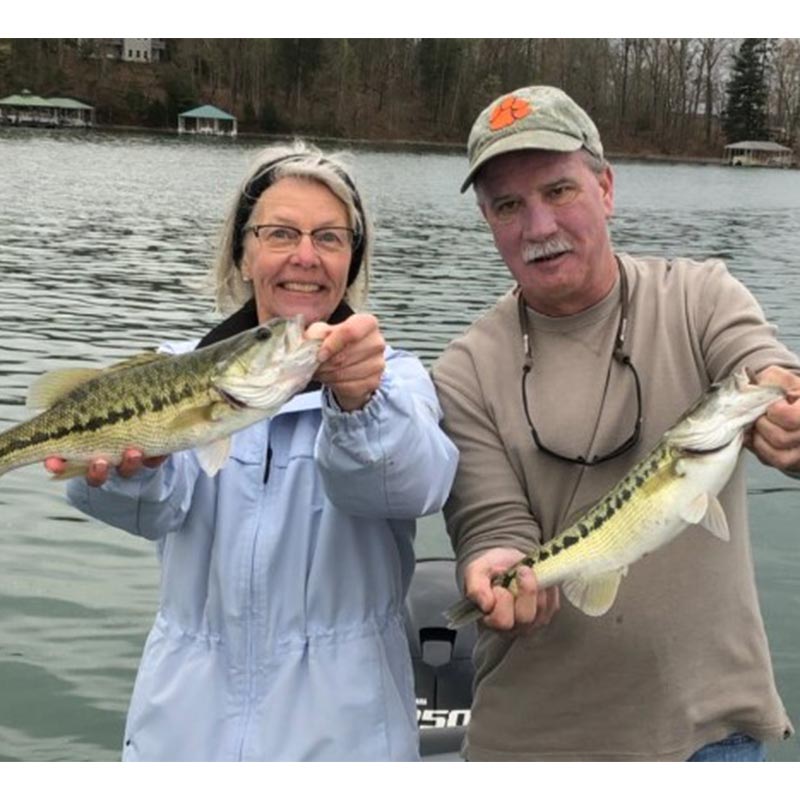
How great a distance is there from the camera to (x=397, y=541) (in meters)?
3.46

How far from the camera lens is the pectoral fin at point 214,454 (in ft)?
10.5

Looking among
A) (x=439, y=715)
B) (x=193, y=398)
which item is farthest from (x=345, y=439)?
(x=439, y=715)

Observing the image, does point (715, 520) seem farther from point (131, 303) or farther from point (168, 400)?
point (131, 303)

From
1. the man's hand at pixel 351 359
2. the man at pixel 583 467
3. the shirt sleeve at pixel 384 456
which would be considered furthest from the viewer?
the man at pixel 583 467

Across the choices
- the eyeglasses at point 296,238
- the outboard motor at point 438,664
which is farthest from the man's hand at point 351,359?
the outboard motor at point 438,664

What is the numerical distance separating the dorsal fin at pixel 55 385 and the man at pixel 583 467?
117cm

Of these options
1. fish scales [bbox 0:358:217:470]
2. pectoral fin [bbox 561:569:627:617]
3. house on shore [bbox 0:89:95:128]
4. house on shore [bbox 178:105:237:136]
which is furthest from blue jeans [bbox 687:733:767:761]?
house on shore [bbox 0:89:95:128]

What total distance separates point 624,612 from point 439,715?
232cm

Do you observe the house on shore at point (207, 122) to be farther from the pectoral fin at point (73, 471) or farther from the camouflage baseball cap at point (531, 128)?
the pectoral fin at point (73, 471)

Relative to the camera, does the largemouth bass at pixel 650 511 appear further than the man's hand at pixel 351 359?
Yes

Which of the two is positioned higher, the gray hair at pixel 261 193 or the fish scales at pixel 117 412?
the gray hair at pixel 261 193

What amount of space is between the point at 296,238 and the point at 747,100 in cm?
8418

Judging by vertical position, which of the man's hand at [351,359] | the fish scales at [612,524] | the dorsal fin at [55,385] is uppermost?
the man's hand at [351,359]

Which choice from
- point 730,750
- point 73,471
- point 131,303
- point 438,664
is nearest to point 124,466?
point 73,471
